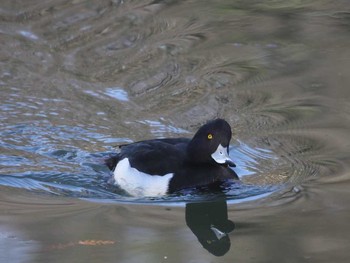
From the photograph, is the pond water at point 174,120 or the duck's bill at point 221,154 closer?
the pond water at point 174,120

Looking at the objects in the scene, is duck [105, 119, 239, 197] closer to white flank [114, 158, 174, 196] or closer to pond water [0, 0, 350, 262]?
white flank [114, 158, 174, 196]

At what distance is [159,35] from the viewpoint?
13344 mm

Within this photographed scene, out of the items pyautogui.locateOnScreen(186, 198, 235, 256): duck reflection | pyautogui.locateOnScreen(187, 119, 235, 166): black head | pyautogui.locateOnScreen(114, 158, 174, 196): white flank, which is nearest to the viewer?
pyautogui.locateOnScreen(186, 198, 235, 256): duck reflection

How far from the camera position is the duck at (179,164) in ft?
28.4

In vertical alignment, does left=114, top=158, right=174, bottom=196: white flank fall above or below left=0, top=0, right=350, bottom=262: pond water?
below

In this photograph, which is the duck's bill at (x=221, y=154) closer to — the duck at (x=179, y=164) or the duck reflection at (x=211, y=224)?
the duck at (x=179, y=164)

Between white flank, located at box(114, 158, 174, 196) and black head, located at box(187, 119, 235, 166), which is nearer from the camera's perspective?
black head, located at box(187, 119, 235, 166)

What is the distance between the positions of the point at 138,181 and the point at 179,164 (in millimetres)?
469

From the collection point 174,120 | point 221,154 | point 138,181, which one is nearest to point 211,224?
point 221,154

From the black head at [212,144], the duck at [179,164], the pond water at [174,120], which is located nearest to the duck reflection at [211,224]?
the pond water at [174,120]

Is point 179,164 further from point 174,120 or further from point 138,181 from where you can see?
point 174,120

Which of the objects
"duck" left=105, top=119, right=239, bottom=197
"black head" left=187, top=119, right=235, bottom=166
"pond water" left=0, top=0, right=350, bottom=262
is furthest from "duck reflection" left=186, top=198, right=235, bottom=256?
"black head" left=187, top=119, right=235, bottom=166

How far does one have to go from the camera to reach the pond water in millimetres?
7156

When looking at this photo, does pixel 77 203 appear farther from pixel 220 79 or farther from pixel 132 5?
pixel 132 5
